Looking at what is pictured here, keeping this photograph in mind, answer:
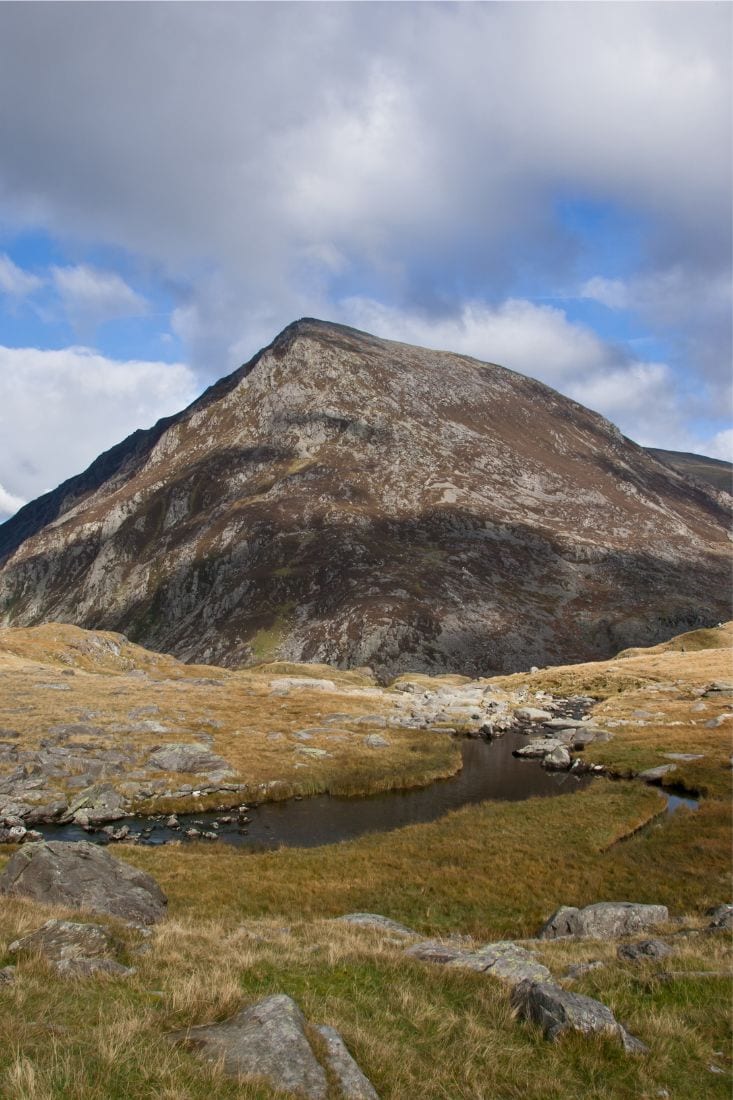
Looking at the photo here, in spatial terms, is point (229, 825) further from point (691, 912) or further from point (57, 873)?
point (691, 912)

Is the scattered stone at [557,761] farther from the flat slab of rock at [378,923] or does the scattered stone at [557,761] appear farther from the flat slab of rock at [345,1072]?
the flat slab of rock at [345,1072]

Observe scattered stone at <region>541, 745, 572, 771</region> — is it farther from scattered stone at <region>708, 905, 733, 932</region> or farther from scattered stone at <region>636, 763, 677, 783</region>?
scattered stone at <region>708, 905, 733, 932</region>

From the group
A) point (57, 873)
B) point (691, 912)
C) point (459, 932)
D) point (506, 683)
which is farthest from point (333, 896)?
point (506, 683)

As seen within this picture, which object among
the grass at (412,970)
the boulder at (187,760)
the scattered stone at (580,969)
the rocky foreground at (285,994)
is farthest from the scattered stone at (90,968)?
the boulder at (187,760)

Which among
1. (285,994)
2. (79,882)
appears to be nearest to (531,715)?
(79,882)

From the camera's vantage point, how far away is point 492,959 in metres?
14.5

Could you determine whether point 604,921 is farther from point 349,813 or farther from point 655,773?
point 655,773

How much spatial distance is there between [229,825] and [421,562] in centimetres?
15758

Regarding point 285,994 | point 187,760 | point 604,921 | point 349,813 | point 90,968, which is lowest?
point 349,813

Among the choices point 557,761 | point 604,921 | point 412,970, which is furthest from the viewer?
point 557,761

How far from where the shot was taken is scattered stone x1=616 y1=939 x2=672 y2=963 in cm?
1459

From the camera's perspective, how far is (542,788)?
159 ft

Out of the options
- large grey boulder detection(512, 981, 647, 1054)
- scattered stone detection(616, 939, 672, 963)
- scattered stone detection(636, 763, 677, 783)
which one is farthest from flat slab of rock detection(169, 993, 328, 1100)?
scattered stone detection(636, 763, 677, 783)

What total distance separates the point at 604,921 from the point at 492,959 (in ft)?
29.3
